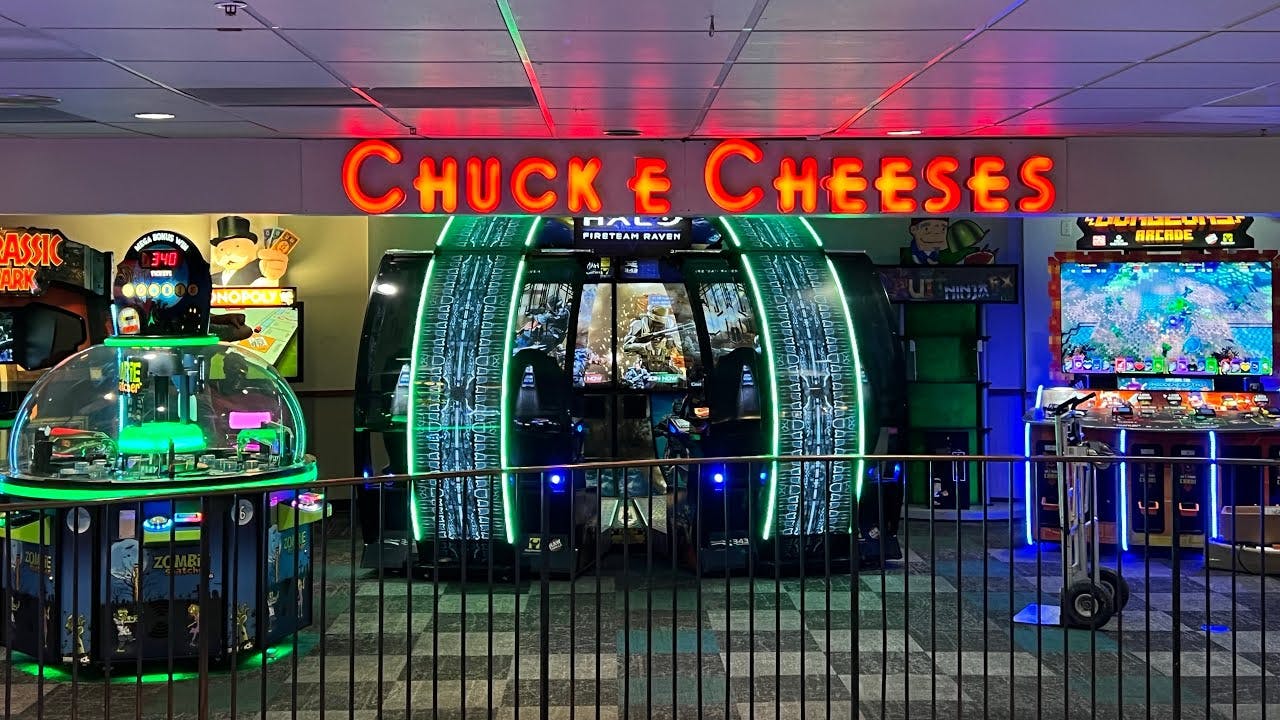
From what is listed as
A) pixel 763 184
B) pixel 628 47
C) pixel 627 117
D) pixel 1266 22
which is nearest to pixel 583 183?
pixel 627 117

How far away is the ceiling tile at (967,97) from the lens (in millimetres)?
4668

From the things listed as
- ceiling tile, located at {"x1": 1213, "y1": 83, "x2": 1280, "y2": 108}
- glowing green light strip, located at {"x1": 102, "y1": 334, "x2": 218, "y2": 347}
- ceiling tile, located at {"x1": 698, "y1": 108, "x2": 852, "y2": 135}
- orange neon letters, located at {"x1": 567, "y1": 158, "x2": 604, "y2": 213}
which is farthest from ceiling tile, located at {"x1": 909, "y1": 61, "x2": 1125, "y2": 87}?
glowing green light strip, located at {"x1": 102, "y1": 334, "x2": 218, "y2": 347}

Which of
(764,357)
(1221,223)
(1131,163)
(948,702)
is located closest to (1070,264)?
(1221,223)

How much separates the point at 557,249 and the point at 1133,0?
4312 mm

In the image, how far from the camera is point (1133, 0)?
326 centimetres

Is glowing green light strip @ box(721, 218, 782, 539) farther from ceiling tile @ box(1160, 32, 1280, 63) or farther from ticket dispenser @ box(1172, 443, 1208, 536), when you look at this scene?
ceiling tile @ box(1160, 32, 1280, 63)

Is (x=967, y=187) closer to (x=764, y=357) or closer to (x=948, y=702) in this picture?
(x=764, y=357)

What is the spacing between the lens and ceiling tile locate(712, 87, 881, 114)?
15.3ft

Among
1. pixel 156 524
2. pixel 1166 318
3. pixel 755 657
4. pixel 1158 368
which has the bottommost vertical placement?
pixel 755 657

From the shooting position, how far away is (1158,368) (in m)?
8.09

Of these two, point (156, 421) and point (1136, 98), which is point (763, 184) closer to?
point (1136, 98)

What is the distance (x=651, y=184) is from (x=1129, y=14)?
2865 millimetres

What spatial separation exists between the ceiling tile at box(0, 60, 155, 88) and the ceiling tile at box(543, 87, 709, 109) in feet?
5.49

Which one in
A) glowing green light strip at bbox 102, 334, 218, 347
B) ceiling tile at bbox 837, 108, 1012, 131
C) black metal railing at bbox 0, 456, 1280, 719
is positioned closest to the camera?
black metal railing at bbox 0, 456, 1280, 719
